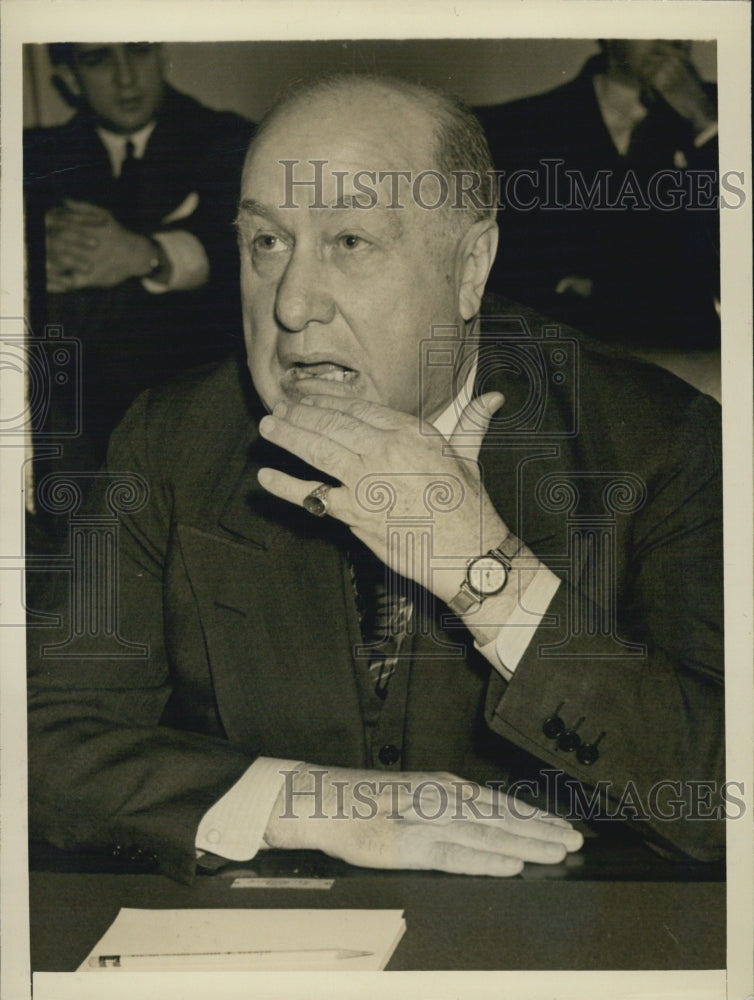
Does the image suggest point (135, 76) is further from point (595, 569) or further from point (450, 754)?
point (450, 754)

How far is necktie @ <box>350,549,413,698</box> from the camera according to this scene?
228 cm

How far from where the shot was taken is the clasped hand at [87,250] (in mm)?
2314

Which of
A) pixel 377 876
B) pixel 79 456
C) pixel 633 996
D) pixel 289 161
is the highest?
pixel 289 161

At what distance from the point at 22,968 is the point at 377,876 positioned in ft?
2.53

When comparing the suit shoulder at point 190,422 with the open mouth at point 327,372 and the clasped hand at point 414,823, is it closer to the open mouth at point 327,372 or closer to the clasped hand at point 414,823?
the open mouth at point 327,372

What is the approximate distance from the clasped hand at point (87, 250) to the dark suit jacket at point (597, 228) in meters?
0.77

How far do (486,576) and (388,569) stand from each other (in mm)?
199

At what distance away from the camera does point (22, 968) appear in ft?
7.63

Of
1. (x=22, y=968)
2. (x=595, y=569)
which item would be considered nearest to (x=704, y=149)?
(x=595, y=569)

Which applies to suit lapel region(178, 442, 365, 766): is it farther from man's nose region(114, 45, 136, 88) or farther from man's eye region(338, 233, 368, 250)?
man's nose region(114, 45, 136, 88)

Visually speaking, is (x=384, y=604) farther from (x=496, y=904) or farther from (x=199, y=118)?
(x=199, y=118)

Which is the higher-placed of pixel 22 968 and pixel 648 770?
pixel 648 770

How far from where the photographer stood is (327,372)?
228cm

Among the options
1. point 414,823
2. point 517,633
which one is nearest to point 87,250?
point 517,633
